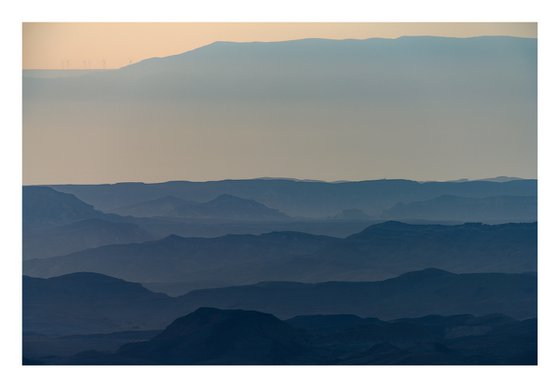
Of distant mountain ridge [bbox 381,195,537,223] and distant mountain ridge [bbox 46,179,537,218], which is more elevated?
distant mountain ridge [bbox 46,179,537,218]

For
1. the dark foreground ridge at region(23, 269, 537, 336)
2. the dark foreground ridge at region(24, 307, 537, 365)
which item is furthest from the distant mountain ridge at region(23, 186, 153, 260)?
the dark foreground ridge at region(24, 307, 537, 365)

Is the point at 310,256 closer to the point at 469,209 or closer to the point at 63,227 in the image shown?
the point at 469,209

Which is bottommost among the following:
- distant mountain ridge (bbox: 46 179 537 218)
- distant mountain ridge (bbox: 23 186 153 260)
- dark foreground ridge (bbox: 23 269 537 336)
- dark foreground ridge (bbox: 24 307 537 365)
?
dark foreground ridge (bbox: 24 307 537 365)

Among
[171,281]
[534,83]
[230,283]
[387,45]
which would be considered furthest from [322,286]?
[534,83]

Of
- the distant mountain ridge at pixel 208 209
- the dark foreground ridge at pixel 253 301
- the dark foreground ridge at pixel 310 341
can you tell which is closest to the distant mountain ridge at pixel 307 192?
the distant mountain ridge at pixel 208 209


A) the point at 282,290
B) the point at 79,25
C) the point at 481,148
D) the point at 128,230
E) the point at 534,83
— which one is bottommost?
the point at 282,290

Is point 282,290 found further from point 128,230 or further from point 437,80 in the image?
point 437,80

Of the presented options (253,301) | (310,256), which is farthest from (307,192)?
(253,301)

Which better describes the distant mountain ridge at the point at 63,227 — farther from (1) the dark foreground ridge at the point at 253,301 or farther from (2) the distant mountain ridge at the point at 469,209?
(2) the distant mountain ridge at the point at 469,209

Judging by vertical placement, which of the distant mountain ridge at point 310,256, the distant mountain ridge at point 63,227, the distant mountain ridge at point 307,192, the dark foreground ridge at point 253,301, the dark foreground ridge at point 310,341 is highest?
the distant mountain ridge at point 307,192

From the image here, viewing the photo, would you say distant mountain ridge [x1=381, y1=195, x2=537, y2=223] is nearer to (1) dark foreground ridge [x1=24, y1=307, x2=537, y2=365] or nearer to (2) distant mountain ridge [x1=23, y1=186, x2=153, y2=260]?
(1) dark foreground ridge [x1=24, y1=307, x2=537, y2=365]
